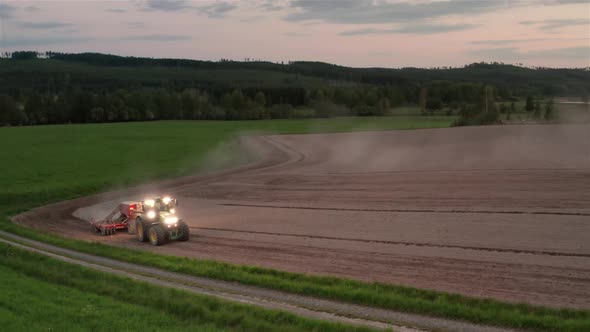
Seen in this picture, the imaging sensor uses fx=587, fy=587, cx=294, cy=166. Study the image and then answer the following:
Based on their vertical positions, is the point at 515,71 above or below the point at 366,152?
above

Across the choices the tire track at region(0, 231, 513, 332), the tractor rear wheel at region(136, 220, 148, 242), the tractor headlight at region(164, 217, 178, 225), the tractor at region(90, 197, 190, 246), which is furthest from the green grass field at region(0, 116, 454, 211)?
the tire track at region(0, 231, 513, 332)

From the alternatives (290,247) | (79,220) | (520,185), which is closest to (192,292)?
(290,247)

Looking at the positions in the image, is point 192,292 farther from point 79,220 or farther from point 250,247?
point 79,220

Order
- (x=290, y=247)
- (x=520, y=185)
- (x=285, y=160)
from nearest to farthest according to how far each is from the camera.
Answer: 1. (x=290, y=247)
2. (x=520, y=185)
3. (x=285, y=160)

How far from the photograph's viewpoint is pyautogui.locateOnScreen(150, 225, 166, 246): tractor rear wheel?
88.0 ft

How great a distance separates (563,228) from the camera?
24.1 m

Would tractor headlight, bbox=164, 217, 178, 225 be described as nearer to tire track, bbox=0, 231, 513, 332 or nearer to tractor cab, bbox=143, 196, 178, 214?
tractor cab, bbox=143, 196, 178, 214

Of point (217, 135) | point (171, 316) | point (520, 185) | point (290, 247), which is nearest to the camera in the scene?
point (171, 316)

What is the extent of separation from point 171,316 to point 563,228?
1672cm

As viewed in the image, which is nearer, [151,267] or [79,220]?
[151,267]

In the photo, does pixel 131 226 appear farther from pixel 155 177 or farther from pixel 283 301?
pixel 155 177

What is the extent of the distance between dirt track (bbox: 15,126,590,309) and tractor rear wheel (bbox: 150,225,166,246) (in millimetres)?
474

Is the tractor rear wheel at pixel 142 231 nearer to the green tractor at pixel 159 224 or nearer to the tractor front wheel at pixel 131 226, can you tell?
the green tractor at pixel 159 224

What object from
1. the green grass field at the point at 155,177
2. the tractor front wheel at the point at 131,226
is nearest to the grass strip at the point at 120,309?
the green grass field at the point at 155,177
